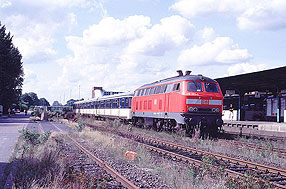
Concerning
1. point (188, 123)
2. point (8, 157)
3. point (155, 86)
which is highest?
point (155, 86)

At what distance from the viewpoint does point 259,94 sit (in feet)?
120

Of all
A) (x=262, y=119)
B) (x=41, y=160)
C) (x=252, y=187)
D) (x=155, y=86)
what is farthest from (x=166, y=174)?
(x=262, y=119)

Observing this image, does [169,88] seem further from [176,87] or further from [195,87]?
[195,87]

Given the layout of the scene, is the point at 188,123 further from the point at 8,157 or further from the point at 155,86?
the point at 8,157

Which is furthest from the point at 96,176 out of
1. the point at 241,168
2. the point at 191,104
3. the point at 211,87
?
the point at 211,87

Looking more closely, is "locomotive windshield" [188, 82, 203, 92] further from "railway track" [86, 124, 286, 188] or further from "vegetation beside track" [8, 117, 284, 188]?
"vegetation beside track" [8, 117, 284, 188]

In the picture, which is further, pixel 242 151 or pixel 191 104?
pixel 191 104

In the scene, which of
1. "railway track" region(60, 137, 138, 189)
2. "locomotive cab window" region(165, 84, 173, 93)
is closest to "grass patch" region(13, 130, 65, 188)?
"railway track" region(60, 137, 138, 189)

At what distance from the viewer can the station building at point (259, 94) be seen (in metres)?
27.0

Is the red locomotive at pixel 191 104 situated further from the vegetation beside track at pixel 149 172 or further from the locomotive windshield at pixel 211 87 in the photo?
the vegetation beside track at pixel 149 172

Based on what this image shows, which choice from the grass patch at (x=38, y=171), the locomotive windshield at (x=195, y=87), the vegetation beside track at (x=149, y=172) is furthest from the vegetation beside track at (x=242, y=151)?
the grass patch at (x=38, y=171)

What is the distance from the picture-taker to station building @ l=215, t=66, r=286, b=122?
88.5 feet

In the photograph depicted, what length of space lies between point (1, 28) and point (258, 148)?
141ft

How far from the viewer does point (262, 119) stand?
38.1 metres
